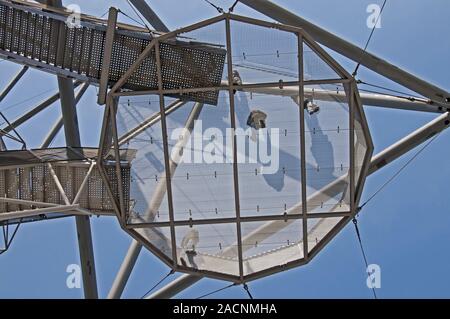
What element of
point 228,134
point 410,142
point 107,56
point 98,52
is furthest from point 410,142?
point 98,52

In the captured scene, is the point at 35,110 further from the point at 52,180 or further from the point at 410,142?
the point at 410,142

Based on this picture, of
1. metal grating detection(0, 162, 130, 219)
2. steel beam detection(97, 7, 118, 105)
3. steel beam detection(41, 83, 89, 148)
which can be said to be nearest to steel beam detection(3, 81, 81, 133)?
steel beam detection(41, 83, 89, 148)

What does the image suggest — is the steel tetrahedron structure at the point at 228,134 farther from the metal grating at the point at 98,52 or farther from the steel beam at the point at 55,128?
the steel beam at the point at 55,128

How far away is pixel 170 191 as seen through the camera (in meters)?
16.1

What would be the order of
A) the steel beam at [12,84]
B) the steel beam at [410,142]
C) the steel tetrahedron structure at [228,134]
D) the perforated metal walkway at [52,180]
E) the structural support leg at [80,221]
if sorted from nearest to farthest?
1. the steel tetrahedron structure at [228,134]
2. the steel beam at [410,142]
3. the perforated metal walkway at [52,180]
4. the structural support leg at [80,221]
5. the steel beam at [12,84]

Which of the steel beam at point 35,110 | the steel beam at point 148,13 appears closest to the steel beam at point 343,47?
the steel beam at point 148,13

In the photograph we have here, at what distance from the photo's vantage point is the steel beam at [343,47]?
1669 cm

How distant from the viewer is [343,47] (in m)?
16.8

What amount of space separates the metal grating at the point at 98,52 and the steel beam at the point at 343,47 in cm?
198
